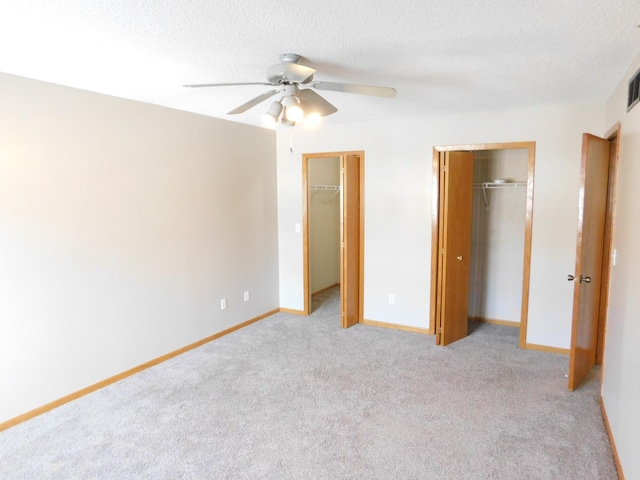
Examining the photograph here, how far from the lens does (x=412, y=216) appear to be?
441 cm

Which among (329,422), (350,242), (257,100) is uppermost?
(257,100)

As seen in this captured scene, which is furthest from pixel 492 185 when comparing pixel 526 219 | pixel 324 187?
pixel 324 187

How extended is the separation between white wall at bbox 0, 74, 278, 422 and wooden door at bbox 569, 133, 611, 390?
10.6 ft

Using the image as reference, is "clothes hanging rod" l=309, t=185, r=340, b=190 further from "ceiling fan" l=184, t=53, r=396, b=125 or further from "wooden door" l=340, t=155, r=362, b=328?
"ceiling fan" l=184, t=53, r=396, b=125

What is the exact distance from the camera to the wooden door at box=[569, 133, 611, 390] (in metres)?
2.90

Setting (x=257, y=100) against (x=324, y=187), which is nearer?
(x=257, y=100)

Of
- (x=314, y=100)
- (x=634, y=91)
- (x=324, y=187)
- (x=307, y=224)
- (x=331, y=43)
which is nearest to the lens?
(x=331, y=43)

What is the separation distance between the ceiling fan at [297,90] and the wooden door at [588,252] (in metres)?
1.65

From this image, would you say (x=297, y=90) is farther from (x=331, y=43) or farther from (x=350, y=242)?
(x=350, y=242)

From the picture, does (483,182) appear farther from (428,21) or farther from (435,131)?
(428,21)

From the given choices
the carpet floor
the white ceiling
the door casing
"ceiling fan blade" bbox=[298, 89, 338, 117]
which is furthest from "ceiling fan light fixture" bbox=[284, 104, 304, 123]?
the door casing

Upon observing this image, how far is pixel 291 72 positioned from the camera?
2.14m

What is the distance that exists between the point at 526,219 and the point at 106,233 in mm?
3727

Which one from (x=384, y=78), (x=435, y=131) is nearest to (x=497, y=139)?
(x=435, y=131)
